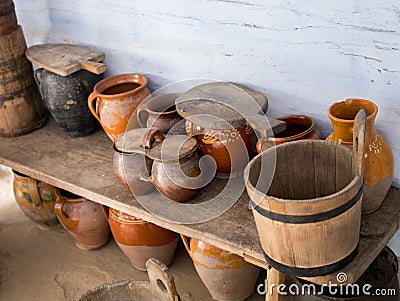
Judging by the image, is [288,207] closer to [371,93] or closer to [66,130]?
[371,93]

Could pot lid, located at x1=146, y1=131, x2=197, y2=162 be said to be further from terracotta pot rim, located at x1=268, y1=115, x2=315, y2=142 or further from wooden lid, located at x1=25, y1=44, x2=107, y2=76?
wooden lid, located at x1=25, y1=44, x2=107, y2=76

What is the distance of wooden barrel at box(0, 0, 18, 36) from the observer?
224cm

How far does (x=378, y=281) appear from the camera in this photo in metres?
1.90

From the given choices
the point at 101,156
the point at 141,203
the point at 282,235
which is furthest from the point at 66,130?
the point at 282,235

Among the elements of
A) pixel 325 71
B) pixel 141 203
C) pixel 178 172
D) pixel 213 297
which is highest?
pixel 325 71

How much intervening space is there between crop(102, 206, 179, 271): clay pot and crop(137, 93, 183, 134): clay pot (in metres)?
0.39

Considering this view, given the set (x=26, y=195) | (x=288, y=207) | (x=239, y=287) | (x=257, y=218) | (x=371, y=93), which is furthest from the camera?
(x=26, y=195)

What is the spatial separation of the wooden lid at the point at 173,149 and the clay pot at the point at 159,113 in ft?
0.43

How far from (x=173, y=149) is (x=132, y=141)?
0.18 metres

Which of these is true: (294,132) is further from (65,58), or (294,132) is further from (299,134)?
(65,58)

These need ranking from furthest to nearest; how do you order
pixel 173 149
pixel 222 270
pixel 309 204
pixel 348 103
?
pixel 222 270 < pixel 173 149 < pixel 348 103 < pixel 309 204

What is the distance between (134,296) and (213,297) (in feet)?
1.42

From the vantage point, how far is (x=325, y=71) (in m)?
1.90

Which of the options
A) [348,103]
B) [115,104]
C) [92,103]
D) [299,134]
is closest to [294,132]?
[299,134]
